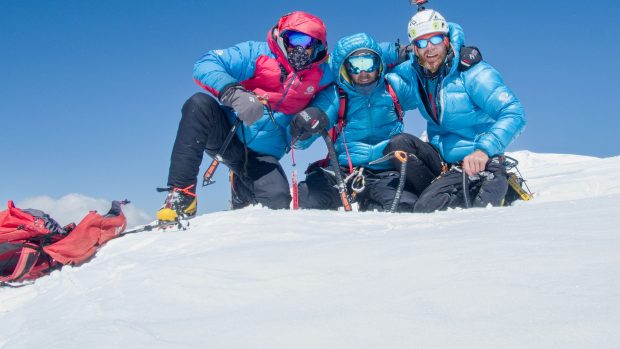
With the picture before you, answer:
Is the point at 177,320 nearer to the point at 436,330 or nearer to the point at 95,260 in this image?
the point at 436,330

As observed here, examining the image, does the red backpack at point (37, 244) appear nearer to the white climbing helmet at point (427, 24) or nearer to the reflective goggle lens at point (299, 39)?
the reflective goggle lens at point (299, 39)

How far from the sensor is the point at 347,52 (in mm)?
4828

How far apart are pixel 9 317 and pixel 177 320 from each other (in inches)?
43.9

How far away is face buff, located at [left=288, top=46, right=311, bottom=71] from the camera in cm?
483

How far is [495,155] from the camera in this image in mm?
4621

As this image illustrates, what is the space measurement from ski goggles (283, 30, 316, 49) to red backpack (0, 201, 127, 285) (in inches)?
102

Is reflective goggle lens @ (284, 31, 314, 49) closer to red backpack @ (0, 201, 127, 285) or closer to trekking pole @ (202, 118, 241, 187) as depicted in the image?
trekking pole @ (202, 118, 241, 187)

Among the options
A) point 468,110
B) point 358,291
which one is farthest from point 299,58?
point 358,291

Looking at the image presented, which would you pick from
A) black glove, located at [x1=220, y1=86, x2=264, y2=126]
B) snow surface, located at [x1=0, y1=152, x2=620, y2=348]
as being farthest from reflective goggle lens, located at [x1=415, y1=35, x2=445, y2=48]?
snow surface, located at [x1=0, y1=152, x2=620, y2=348]

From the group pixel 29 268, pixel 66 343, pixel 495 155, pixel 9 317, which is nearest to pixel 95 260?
pixel 29 268

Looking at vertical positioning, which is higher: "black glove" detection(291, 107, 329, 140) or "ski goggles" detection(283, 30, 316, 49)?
"ski goggles" detection(283, 30, 316, 49)

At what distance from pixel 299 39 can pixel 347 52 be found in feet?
1.63

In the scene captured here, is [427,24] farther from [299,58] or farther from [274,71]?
[274,71]

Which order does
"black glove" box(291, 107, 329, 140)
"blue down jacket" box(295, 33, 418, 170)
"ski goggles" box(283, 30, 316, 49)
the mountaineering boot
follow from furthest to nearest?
"blue down jacket" box(295, 33, 418, 170) < "ski goggles" box(283, 30, 316, 49) < "black glove" box(291, 107, 329, 140) < the mountaineering boot
